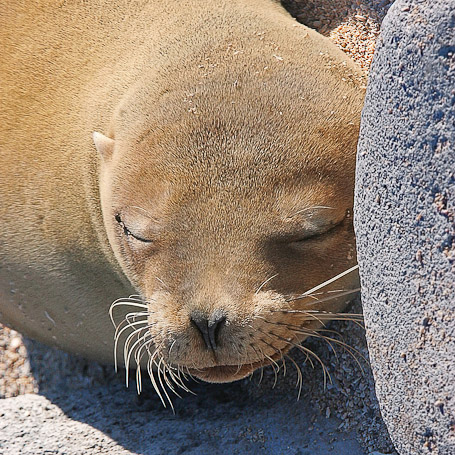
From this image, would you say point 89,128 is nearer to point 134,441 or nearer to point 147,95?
point 147,95

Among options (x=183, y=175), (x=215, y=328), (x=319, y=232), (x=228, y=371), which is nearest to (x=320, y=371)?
(x=228, y=371)

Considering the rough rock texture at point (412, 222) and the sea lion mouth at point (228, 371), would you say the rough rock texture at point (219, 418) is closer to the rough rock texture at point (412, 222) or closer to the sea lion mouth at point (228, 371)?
the sea lion mouth at point (228, 371)

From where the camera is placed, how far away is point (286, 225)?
2857 mm

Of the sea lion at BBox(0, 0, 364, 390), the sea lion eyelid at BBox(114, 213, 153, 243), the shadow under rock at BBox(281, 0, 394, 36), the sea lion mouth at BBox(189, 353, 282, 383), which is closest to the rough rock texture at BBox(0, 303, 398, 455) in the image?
the sea lion at BBox(0, 0, 364, 390)

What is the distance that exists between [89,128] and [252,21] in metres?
0.94

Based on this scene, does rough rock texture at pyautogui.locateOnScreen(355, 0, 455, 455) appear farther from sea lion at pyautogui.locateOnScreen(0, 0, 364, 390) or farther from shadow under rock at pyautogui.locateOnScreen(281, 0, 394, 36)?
→ shadow under rock at pyautogui.locateOnScreen(281, 0, 394, 36)

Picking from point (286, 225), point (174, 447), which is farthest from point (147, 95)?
point (174, 447)

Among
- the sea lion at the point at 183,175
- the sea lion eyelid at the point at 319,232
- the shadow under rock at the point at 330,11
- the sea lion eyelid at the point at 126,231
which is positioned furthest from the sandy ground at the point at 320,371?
the sea lion eyelid at the point at 126,231

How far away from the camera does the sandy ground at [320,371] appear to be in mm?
3432

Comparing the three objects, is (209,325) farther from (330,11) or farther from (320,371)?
(330,11)

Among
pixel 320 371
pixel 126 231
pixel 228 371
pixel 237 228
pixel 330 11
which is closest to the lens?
pixel 237 228

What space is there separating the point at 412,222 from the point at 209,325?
2.78 feet

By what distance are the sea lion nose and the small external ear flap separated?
99 centimetres

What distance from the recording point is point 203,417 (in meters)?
3.88
